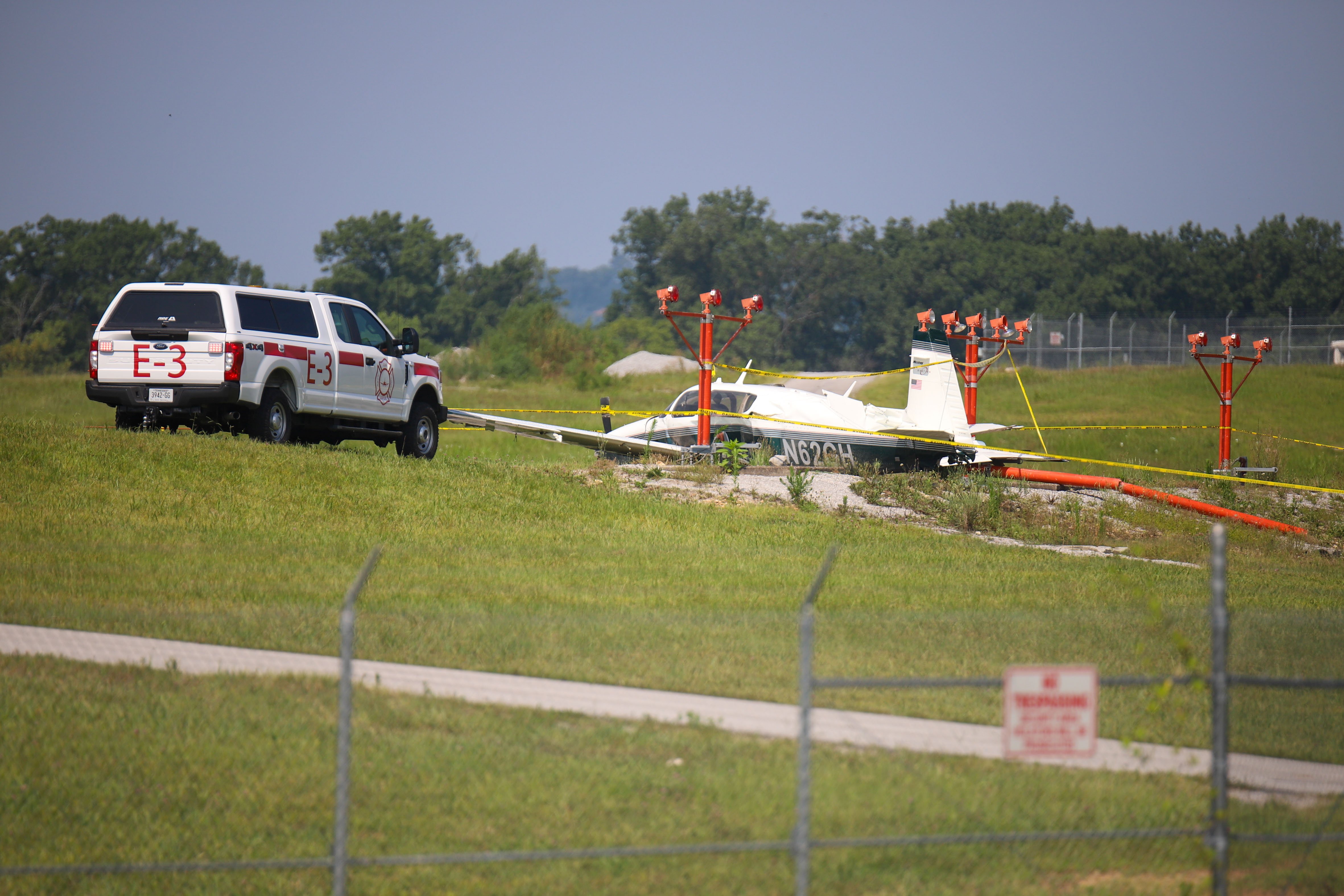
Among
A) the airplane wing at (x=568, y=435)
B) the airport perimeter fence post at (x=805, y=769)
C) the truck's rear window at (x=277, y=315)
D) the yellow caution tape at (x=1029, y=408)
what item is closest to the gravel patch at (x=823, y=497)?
the airplane wing at (x=568, y=435)

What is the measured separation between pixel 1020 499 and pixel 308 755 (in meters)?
15.2

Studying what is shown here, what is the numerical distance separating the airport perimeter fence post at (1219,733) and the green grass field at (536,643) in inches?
10.3

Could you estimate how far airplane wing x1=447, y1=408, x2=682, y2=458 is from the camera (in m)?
21.2

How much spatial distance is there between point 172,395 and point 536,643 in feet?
29.6

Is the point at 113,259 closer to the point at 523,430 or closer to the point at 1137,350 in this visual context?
the point at 1137,350

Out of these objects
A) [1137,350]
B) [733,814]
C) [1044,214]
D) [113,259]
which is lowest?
[733,814]

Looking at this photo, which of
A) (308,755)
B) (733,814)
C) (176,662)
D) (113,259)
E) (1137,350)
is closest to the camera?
(733,814)

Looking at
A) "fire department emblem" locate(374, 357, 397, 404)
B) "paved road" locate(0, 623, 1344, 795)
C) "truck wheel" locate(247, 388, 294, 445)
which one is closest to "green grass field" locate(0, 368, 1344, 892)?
"paved road" locate(0, 623, 1344, 795)

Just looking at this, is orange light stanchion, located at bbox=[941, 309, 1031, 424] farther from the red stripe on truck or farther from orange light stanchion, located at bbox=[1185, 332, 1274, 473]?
the red stripe on truck

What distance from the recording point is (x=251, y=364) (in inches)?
648

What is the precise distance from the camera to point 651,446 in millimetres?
21156

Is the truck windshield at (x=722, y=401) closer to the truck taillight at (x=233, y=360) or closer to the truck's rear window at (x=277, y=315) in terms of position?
the truck's rear window at (x=277, y=315)

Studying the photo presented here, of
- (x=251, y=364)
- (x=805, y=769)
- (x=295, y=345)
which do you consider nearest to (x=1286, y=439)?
(x=295, y=345)

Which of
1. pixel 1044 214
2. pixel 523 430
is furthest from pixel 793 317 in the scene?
pixel 523 430
